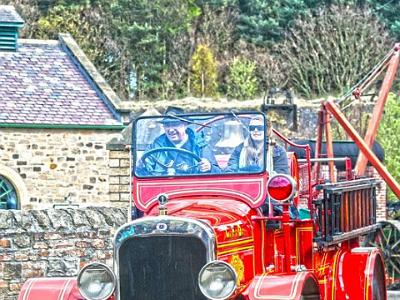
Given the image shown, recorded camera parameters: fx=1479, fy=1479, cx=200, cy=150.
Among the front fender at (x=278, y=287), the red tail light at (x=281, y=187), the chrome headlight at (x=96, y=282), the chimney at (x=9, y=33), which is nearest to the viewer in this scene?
the front fender at (x=278, y=287)

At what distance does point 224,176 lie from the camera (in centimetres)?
1388

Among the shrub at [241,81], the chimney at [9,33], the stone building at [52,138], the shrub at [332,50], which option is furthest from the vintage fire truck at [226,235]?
the shrub at [332,50]

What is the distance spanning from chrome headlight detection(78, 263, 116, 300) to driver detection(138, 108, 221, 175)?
5.23ft

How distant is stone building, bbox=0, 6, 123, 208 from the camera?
105 feet

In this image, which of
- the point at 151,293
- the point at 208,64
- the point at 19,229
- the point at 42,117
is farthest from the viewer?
the point at 208,64

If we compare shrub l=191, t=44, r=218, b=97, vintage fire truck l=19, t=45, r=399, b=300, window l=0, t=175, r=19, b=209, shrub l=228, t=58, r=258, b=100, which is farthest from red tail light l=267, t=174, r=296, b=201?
shrub l=228, t=58, r=258, b=100

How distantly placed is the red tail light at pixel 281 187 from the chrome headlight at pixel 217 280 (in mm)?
1251

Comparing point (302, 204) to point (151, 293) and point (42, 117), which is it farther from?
point (42, 117)

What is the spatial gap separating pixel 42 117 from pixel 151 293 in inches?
779

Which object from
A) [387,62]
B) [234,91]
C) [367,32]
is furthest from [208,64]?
[387,62]

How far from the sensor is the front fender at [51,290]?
1335cm

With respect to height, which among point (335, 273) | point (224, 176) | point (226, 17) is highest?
point (226, 17)

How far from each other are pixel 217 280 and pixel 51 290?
6.23 feet

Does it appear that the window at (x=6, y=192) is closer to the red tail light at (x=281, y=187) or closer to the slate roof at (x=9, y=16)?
the slate roof at (x=9, y=16)
